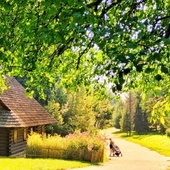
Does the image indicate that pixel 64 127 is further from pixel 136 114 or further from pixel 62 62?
pixel 136 114

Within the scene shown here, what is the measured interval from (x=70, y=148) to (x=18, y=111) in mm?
5334

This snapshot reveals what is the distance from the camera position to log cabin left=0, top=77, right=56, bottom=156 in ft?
82.0

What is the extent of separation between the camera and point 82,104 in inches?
1596

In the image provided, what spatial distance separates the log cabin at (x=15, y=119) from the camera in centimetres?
2499

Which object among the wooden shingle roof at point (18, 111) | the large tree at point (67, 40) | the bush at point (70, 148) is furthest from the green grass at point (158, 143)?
the large tree at point (67, 40)

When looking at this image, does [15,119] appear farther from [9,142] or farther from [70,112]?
[70,112]

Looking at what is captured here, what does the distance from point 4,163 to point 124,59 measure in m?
16.7

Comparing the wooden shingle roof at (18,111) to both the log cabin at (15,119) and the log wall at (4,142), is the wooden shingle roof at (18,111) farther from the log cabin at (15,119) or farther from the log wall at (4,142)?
the log wall at (4,142)

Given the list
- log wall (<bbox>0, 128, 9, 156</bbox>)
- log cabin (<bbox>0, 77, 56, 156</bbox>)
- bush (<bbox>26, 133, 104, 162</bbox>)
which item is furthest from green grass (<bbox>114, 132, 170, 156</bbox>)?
log wall (<bbox>0, 128, 9, 156</bbox>)

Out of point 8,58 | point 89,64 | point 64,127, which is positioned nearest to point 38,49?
point 8,58

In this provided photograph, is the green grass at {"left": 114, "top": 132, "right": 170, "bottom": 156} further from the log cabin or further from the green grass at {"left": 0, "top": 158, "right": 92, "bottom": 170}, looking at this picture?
the green grass at {"left": 0, "top": 158, "right": 92, "bottom": 170}

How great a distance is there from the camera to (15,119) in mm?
25047

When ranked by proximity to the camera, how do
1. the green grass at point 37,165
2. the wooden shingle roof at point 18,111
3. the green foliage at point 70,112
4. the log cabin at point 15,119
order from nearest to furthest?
the green grass at point 37,165 < the wooden shingle roof at point 18,111 < the log cabin at point 15,119 < the green foliage at point 70,112

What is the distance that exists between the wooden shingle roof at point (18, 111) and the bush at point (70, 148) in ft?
5.85
